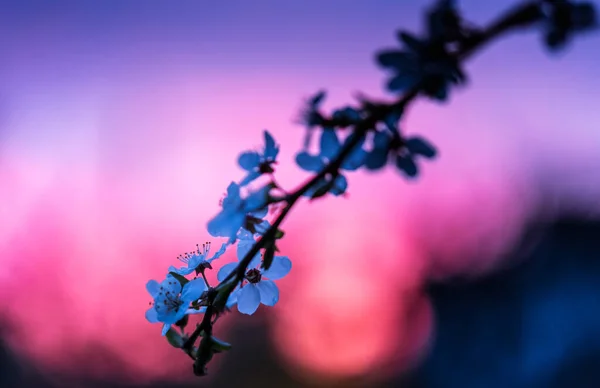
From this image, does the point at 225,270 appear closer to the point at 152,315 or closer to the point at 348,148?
the point at 152,315

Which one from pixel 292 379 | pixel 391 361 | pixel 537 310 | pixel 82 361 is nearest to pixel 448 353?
pixel 391 361

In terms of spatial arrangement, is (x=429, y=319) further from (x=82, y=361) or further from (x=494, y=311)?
(x=82, y=361)

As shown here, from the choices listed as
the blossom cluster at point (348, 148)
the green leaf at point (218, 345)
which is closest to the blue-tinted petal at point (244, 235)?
the blossom cluster at point (348, 148)

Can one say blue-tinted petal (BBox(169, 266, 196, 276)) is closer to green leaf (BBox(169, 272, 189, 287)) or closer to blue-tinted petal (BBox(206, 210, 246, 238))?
green leaf (BBox(169, 272, 189, 287))

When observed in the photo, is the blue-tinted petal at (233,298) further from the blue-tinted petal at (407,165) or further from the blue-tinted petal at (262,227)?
the blue-tinted petal at (407,165)

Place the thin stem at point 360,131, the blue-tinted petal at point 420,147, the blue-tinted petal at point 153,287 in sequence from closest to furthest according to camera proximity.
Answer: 1. the thin stem at point 360,131
2. the blue-tinted petal at point 420,147
3. the blue-tinted petal at point 153,287

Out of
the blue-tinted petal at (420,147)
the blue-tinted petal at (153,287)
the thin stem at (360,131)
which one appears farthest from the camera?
the blue-tinted petal at (153,287)

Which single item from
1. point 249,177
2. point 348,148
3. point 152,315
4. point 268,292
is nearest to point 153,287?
point 152,315
